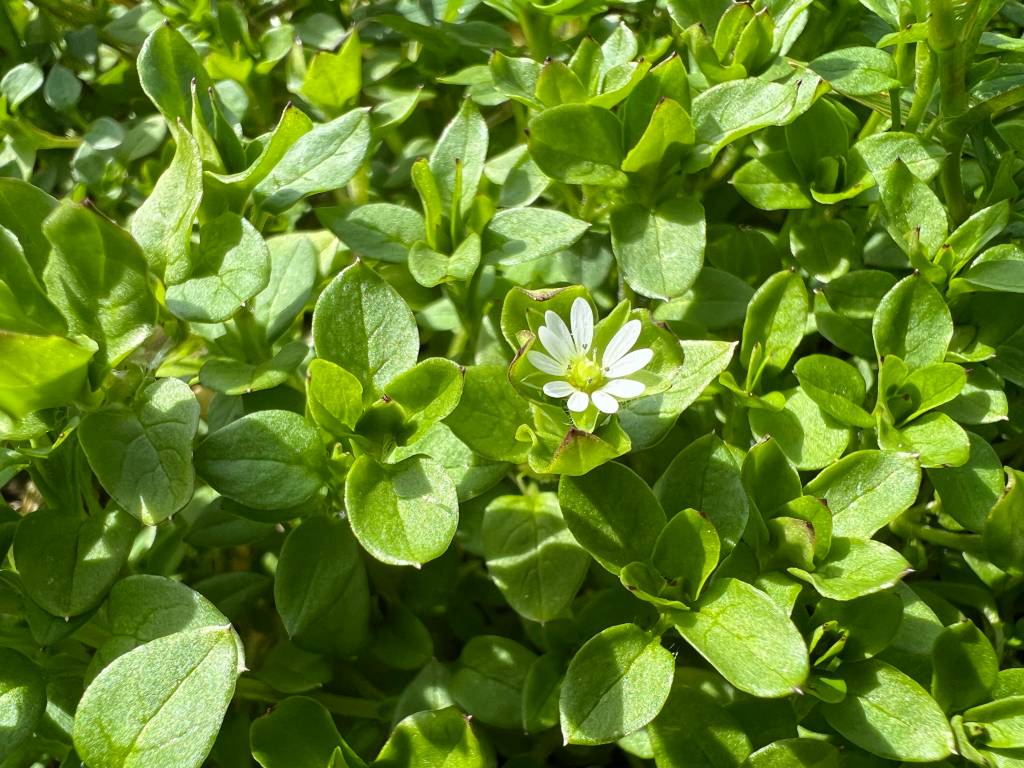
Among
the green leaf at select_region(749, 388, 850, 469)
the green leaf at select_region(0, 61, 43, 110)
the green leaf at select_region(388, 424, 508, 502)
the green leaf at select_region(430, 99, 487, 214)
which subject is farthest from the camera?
the green leaf at select_region(0, 61, 43, 110)

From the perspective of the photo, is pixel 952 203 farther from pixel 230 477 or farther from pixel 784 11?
pixel 230 477

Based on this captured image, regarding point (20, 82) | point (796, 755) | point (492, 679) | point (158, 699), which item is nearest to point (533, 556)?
point (492, 679)

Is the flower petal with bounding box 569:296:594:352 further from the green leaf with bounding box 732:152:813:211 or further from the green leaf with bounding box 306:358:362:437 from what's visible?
the green leaf with bounding box 732:152:813:211

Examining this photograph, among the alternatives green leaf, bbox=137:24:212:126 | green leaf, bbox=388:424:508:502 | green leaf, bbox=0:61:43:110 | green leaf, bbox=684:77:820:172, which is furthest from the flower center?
green leaf, bbox=0:61:43:110

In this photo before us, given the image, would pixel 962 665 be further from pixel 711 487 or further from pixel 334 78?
pixel 334 78

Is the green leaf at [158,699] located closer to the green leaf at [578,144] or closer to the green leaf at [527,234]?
the green leaf at [527,234]

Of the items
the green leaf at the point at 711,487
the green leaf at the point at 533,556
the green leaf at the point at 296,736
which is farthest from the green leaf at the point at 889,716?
the green leaf at the point at 296,736

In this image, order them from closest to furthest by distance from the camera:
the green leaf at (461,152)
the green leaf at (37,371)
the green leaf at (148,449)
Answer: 1. the green leaf at (37,371)
2. the green leaf at (148,449)
3. the green leaf at (461,152)
